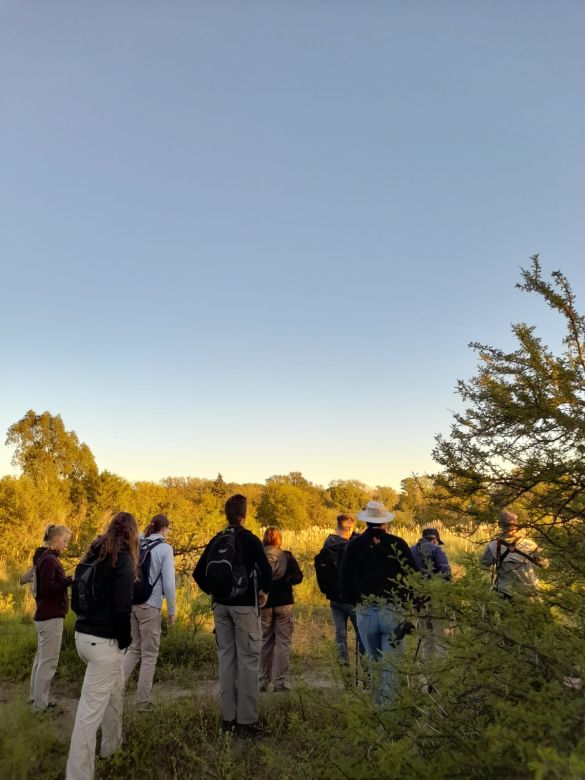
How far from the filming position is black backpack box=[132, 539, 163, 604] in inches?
220

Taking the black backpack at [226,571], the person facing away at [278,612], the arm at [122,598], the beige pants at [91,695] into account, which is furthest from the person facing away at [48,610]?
the person facing away at [278,612]

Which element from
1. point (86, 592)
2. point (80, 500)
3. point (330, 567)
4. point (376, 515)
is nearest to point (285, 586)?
point (330, 567)

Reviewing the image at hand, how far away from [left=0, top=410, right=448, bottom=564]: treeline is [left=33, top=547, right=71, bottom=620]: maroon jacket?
4065mm

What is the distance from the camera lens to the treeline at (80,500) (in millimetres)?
13062

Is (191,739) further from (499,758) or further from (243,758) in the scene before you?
(499,758)

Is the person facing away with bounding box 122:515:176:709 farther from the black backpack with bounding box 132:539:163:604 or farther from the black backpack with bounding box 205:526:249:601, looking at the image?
the black backpack with bounding box 205:526:249:601

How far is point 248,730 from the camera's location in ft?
16.3

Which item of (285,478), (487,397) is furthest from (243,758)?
(285,478)

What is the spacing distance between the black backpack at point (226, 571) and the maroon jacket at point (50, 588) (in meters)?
1.69

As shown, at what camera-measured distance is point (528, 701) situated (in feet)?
6.08

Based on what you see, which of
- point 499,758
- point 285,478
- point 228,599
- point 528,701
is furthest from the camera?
point 285,478

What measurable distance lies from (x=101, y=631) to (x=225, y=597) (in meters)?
1.39

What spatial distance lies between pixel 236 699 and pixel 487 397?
3.92 m

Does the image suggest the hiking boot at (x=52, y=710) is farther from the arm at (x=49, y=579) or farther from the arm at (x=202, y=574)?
the arm at (x=202, y=574)
